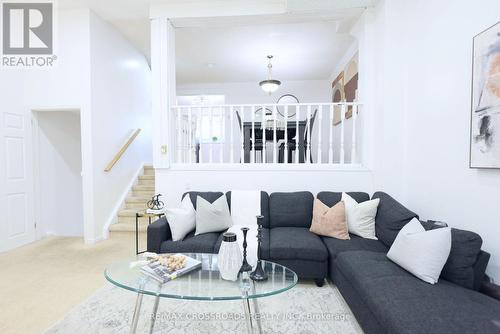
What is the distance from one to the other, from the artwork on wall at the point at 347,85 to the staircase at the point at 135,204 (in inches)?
153

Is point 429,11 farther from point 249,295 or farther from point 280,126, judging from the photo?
point 249,295

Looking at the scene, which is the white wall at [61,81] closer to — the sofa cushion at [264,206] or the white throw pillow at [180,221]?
the white throw pillow at [180,221]

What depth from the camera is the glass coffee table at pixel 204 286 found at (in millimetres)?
1451

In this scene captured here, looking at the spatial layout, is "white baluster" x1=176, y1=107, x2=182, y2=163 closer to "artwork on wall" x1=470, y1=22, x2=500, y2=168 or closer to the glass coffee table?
the glass coffee table

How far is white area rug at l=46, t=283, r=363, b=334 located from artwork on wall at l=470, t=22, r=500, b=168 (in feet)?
4.87

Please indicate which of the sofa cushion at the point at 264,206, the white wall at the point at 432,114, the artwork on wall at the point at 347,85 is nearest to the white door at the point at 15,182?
the sofa cushion at the point at 264,206

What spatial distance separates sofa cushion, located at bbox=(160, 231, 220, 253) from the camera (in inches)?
97.7

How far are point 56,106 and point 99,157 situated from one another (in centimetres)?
91

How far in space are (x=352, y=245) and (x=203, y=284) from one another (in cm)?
147

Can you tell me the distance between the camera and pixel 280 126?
13.6 ft

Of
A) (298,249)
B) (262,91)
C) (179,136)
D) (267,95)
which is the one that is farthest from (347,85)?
(298,249)

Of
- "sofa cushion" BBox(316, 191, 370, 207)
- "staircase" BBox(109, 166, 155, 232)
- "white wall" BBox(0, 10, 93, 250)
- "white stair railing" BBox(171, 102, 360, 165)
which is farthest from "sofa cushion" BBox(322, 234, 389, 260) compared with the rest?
"white wall" BBox(0, 10, 93, 250)

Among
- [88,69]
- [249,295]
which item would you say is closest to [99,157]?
[88,69]

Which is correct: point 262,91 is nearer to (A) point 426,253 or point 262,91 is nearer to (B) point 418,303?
(A) point 426,253
